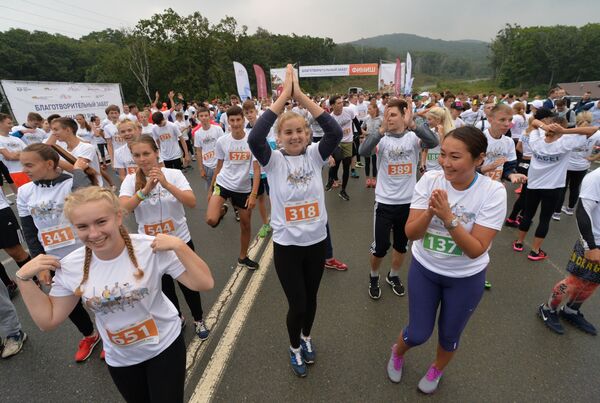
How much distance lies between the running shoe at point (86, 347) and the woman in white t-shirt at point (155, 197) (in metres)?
1.03

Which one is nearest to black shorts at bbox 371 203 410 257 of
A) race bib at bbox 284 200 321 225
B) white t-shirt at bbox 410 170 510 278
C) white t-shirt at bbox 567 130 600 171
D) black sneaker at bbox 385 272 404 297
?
black sneaker at bbox 385 272 404 297

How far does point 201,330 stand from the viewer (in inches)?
128

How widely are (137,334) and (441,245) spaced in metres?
2.14

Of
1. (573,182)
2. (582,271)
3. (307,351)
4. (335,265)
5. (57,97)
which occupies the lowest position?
(335,265)

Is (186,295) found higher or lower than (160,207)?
lower

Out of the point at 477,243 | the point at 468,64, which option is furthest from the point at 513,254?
the point at 468,64

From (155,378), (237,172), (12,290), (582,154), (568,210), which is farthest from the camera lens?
(568,210)

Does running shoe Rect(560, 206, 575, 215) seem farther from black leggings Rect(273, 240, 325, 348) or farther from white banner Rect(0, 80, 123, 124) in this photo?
white banner Rect(0, 80, 123, 124)

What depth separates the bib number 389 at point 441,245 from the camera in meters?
2.13

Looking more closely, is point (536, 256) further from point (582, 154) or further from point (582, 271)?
point (582, 154)

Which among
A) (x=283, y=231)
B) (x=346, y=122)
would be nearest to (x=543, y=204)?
(x=283, y=231)

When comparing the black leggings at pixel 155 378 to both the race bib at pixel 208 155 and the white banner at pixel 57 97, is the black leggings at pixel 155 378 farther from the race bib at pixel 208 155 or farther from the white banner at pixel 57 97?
the white banner at pixel 57 97

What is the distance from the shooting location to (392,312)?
3539 millimetres

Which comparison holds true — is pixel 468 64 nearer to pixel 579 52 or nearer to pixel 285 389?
pixel 579 52
